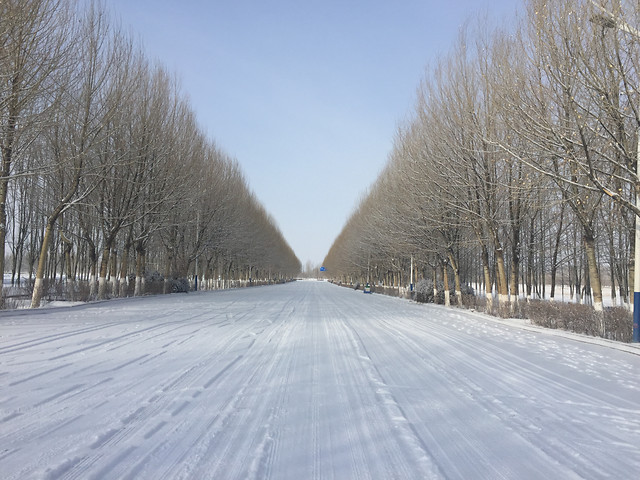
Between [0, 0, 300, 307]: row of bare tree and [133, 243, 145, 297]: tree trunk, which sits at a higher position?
[0, 0, 300, 307]: row of bare tree

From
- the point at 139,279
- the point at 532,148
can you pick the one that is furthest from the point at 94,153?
the point at 532,148

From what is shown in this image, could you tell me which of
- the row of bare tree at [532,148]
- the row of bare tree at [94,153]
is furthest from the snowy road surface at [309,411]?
the row of bare tree at [94,153]

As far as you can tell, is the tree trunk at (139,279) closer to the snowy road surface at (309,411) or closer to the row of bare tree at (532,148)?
the row of bare tree at (532,148)

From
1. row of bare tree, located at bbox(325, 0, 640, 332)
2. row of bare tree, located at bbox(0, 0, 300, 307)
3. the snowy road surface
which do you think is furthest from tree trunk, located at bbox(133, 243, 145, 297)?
the snowy road surface

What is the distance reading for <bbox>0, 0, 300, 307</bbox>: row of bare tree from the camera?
1401 cm

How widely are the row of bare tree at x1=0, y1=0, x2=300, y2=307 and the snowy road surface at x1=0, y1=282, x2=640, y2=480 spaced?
9.02m

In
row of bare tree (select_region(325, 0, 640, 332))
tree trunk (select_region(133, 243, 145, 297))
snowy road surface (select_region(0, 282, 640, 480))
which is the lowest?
snowy road surface (select_region(0, 282, 640, 480))

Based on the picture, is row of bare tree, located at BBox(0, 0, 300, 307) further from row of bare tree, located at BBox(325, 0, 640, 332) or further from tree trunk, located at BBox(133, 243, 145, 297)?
row of bare tree, located at BBox(325, 0, 640, 332)

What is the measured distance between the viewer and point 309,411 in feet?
15.2

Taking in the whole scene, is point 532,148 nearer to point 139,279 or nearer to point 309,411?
point 309,411

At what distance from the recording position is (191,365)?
677 centimetres

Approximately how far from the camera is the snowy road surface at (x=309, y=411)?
131 inches

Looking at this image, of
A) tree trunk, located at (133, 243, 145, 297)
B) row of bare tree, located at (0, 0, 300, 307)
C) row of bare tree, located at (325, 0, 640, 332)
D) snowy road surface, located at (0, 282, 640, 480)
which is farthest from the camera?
tree trunk, located at (133, 243, 145, 297)

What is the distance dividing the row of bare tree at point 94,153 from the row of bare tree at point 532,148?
13760mm
